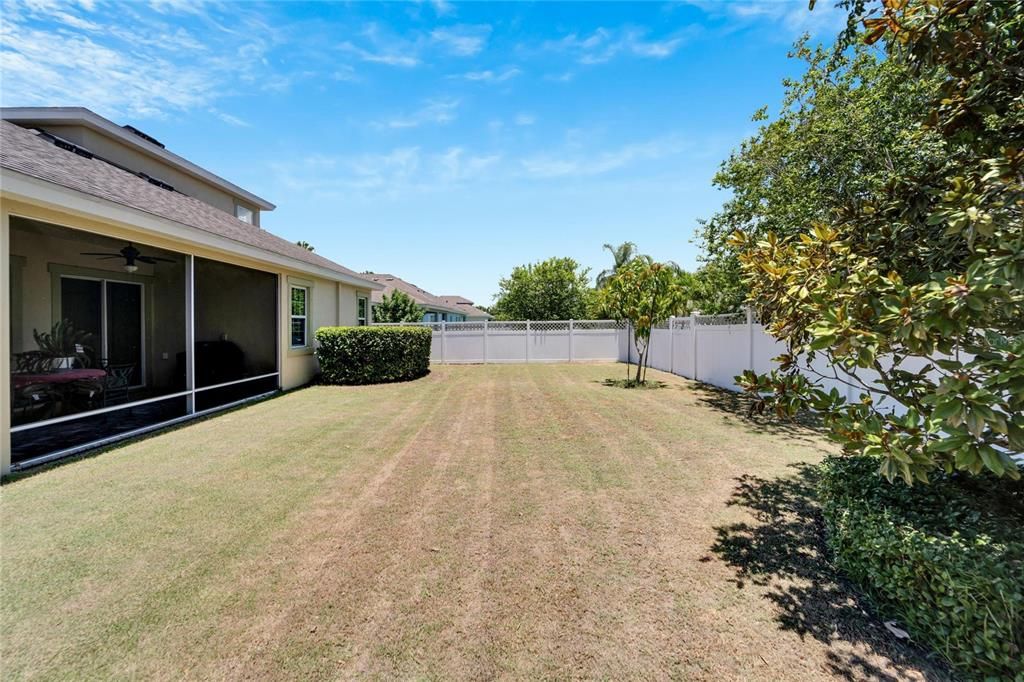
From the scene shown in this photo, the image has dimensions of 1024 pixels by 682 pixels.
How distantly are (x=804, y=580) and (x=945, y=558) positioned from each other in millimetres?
891

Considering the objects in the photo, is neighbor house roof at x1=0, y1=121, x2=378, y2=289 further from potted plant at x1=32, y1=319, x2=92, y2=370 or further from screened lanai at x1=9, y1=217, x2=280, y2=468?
potted plant at x1=32, y1=319, x2=92, y2=370

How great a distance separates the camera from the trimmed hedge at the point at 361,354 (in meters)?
10.7

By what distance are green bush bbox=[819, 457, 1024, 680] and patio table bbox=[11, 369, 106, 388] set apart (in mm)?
9272

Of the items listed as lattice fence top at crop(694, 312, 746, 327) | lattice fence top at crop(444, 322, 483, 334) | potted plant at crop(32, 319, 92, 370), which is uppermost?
lattice fence top at crop(694, 312, 746, 327)

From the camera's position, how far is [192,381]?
7.17 metres

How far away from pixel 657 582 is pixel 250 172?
47.2 feet

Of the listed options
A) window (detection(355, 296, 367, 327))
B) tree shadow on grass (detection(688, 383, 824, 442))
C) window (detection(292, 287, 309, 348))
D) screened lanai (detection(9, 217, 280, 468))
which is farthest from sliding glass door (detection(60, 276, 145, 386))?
tree shadow on grass (detection(688, 383, 824, 442))

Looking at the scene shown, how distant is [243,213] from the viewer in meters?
13.8

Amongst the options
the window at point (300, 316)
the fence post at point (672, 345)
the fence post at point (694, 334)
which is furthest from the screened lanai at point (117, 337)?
the fence post at point (672, 345)

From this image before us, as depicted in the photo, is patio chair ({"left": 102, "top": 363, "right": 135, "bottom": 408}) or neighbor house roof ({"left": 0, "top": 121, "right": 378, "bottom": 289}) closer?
neighbor house roof ({"left": 0, "top": 121, "right": 378, "bottom": 289})

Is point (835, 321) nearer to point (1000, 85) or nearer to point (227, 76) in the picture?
point (1000, 85)

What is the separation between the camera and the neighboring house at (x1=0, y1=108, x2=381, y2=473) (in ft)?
16.7

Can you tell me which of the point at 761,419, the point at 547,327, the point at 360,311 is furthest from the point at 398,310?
the point at 761,419

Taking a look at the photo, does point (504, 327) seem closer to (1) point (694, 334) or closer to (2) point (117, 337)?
(1) point (694, 334)
